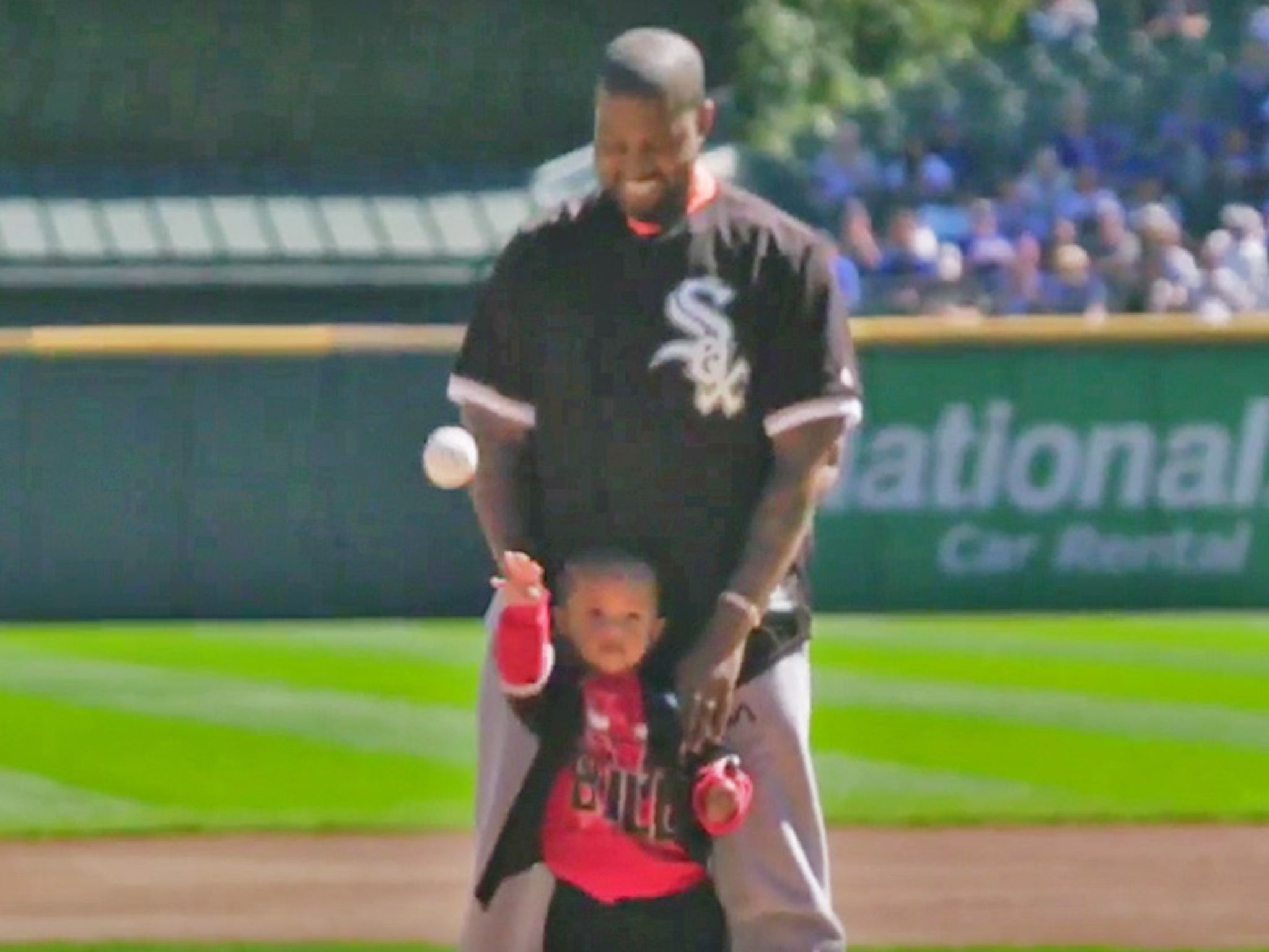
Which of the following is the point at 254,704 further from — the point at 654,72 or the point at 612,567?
the point at 654,72

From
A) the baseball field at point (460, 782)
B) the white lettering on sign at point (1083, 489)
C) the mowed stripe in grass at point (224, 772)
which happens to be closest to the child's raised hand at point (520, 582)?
the baseball field at point (460, 782)

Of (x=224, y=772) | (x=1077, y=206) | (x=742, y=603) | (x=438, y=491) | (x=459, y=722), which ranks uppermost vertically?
(x=742, y=603)

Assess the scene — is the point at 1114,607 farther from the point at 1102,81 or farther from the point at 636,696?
the point at 636,696

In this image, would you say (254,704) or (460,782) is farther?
(254,704)

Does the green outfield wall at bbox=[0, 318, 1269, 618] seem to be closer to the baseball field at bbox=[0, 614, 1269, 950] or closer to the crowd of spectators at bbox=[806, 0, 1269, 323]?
the baseball field at bbox=[0, 614, 1269, 950]

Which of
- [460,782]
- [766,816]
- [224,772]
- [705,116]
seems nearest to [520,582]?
[766,816]

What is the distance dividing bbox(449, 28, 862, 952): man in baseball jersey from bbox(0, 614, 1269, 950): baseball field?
2.45m

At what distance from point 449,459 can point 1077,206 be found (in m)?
15.7

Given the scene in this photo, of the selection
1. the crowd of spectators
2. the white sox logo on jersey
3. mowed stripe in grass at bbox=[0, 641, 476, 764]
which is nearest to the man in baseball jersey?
the white sox logo on jersey

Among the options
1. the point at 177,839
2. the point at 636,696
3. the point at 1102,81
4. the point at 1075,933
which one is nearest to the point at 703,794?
the point at 636,696

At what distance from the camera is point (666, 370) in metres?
5.19

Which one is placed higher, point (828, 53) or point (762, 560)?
point (762, 560)

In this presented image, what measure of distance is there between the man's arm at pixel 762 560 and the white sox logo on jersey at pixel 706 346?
11 centimetres

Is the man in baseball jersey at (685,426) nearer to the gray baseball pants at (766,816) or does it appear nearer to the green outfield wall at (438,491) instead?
the gray baseball pants at (766,816)
